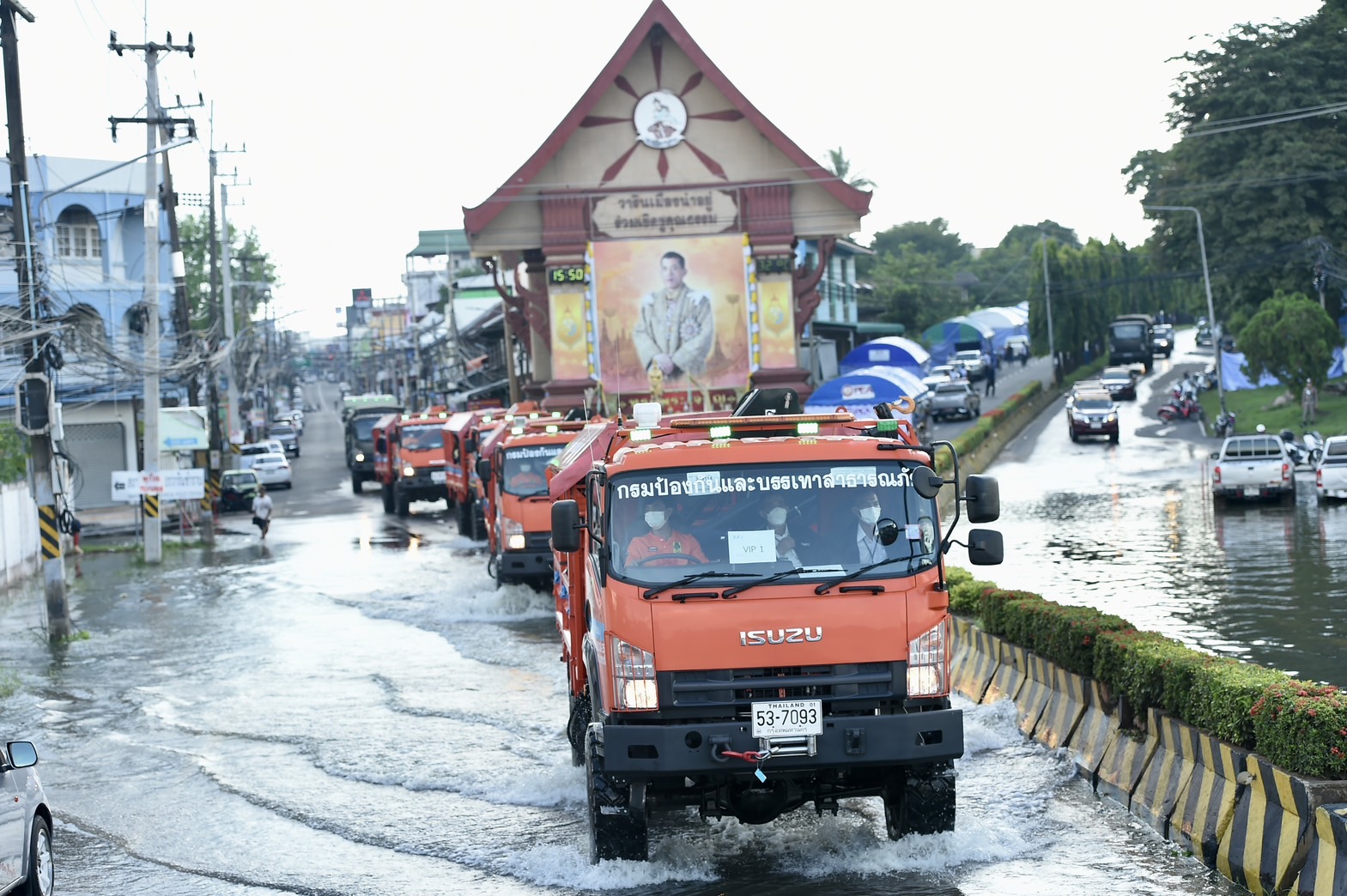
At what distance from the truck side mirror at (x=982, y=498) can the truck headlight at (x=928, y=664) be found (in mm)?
771

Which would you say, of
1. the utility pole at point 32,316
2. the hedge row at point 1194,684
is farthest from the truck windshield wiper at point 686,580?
the utility pole at point 32,316

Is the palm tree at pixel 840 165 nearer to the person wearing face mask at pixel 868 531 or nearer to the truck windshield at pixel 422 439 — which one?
the truck windshield at pixel 422 439

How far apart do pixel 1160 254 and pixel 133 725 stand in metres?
58.3

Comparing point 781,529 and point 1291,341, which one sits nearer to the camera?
point 781,529

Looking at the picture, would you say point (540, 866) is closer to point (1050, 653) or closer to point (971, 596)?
point (1050, 653)

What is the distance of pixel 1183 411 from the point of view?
62.5 meters

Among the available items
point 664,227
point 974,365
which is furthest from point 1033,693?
point 974,365

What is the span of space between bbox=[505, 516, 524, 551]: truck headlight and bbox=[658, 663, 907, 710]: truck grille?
14557 millimetres

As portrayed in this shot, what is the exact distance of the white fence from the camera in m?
33.0

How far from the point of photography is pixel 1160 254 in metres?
68.1


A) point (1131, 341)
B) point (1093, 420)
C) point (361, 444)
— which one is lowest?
point (1093, 420)

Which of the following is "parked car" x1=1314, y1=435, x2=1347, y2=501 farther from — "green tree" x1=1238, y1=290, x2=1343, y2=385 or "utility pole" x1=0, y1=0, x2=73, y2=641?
"utility pole" x1=0, y1=0, x2=73, y2=641

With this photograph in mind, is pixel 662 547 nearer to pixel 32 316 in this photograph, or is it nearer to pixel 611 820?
pixel 611 820

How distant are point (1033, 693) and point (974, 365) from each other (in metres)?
71.7
